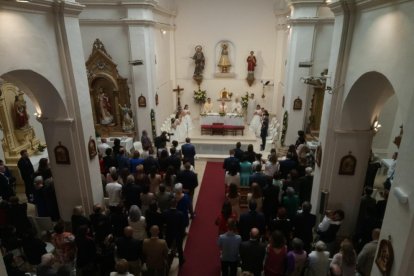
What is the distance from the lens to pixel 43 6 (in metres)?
6.16

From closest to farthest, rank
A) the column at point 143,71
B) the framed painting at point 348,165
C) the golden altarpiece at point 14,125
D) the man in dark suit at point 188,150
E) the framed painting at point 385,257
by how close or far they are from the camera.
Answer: the framed painting at point 385,257 → the framed painting at point 348,165 → the man in dark suit at point 188,150 → the golden altarpiece at point 14,125 → the column at point 143,71

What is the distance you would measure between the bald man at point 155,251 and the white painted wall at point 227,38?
13.7 metres

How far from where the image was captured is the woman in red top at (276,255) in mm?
5129

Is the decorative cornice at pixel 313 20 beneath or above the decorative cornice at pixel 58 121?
above

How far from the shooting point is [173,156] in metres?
8.88

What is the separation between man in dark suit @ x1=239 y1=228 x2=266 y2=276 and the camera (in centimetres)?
533

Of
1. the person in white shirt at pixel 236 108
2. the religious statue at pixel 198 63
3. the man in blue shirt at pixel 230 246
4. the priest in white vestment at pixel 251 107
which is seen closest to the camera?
the man in blue shirt at pixel 230 246

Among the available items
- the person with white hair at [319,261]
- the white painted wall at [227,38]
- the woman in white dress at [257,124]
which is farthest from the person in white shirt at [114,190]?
the white painted wall at [227,38]

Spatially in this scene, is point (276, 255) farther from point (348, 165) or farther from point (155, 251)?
point (348, 165)

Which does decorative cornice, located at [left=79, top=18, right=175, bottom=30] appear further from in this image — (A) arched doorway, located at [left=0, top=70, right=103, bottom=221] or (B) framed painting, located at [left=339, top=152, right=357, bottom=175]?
(B) framed painting, located at [left=339, top=152, right=357, bottom=175]

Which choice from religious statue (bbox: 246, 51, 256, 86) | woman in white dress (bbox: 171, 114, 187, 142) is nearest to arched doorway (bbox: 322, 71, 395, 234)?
woman in white dress (bbox: 171, 114, 187, 142)

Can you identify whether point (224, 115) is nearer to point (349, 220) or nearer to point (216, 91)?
point (216, 91)

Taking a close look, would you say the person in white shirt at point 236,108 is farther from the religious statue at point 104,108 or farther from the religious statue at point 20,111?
the religious statue at point 20,111

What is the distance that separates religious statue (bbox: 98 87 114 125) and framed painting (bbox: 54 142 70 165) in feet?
19.0
